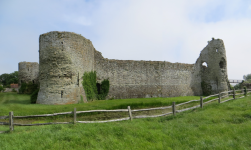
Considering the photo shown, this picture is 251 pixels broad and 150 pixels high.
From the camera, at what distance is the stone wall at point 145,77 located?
21.5 metres

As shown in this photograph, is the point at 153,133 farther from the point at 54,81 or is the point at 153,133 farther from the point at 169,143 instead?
the point at 54,81

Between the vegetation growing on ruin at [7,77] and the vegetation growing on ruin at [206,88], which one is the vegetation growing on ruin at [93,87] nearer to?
the vegetation growing on ruin at [206,88]

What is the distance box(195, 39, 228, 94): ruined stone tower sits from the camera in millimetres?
25953

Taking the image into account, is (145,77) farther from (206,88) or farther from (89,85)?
(206,88)

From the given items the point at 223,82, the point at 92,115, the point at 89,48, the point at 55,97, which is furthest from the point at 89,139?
Result: the point at 223,82

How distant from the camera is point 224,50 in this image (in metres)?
26.3

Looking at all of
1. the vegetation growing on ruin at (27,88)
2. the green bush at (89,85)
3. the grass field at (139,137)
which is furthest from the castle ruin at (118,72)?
the vegetation growing on ruin at (27,88)

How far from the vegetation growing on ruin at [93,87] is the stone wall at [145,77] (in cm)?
69

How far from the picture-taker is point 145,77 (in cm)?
2361

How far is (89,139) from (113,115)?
6021 mm

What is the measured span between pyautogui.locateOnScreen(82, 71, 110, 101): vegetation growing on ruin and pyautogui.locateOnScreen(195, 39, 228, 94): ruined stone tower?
1712 cm

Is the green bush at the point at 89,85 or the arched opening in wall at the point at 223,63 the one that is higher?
the arched opening in wall at the point at 223,63

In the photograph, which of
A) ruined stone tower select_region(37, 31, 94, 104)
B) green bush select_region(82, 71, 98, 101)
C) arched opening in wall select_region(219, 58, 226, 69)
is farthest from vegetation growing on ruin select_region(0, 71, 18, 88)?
arched opening in wall select_region(219, 58, 226, 69)

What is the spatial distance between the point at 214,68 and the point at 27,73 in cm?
3317
